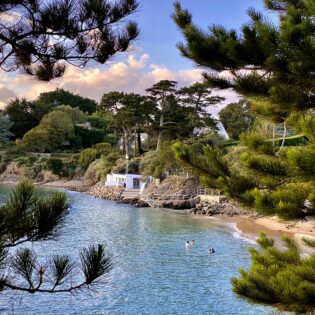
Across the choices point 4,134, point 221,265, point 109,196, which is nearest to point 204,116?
point 109,196

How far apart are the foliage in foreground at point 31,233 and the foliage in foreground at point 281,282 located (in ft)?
7.14

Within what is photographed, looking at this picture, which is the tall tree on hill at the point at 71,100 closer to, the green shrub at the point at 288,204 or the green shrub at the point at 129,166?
the green shrub at the point at 129,166

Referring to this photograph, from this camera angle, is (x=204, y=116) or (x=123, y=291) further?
(x=204, y=116)

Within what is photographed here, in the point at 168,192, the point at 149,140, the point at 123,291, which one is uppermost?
the point at 149,140

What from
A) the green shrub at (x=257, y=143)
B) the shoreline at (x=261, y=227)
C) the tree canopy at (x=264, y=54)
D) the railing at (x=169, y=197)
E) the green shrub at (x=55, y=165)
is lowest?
the shoreline at (x=261, y=227)

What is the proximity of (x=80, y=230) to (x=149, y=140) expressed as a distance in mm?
22523

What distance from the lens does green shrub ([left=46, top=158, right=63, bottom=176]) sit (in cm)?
4478

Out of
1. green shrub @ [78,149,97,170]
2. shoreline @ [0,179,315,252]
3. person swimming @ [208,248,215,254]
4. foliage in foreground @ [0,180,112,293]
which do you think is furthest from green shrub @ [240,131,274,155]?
green shrub @ [78,149,97,170]

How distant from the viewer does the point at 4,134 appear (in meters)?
47.8

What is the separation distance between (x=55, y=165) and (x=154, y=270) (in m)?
33.8

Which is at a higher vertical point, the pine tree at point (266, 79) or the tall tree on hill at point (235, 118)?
the tall tree on hill at point (235, 118)

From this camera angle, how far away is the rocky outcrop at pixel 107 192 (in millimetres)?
33562

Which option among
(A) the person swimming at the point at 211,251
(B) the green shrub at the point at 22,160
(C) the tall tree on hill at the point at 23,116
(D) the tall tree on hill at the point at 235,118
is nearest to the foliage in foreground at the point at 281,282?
(A) the person swimming at the point at 211,251

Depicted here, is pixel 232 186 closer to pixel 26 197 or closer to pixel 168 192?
pixel 26 197
